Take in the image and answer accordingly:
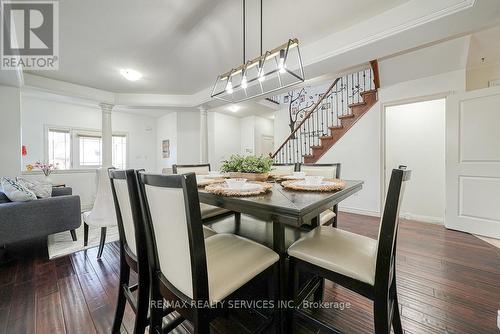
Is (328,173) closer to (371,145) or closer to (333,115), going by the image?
(371,145)

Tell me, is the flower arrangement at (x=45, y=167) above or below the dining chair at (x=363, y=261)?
above

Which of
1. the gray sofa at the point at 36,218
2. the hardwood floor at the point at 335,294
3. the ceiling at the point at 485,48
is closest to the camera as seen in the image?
the hardwood floor at the point at 335,294

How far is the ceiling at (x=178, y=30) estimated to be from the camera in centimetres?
201

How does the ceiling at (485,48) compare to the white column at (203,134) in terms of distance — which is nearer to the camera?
the ceiling at (485,48)

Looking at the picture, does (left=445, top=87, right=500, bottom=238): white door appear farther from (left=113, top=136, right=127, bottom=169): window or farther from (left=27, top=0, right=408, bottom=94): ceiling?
(left=113, top=136, right=127, bottom=169): window

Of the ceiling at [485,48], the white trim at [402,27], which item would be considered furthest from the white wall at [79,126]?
Result: the ceiling at [485,48]

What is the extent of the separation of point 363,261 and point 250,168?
0.98 m

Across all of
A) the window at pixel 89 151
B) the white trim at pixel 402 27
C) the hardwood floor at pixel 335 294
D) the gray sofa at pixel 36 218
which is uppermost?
the white trim at pixel 402 27

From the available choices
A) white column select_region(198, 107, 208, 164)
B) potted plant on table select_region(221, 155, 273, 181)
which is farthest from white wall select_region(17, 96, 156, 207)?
potted plant on table select_region(221, 155, 273, 181)

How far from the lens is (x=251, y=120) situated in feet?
20.1

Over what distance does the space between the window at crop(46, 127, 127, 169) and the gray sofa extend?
2599 mm

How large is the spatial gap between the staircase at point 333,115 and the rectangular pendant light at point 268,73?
1283mm

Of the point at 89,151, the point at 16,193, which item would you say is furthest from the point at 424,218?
the point at 89,151

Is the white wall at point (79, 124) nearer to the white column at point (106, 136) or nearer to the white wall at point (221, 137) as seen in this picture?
the white column at point (106, 136)
